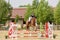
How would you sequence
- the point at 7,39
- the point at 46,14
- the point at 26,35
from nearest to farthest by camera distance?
1. the point at 7,39
2. the point at 26,35
3. the point at 46,14

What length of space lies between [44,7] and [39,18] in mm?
1965

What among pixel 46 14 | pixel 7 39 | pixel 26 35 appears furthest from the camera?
pixel 46 14

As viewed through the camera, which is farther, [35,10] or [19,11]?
[19,11]

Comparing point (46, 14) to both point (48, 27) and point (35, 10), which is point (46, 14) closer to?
A: point (35, 10)

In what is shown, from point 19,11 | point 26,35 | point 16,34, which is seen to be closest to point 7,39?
point 16,34

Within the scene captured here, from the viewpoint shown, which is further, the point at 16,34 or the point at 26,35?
the point at 26,35

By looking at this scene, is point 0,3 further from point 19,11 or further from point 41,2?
point 19,11

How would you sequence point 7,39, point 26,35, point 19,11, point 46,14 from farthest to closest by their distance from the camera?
1. point 19,11
2. point 46,14
3. point 26,35
4. point 7,39

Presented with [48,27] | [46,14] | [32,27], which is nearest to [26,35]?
[32,27]

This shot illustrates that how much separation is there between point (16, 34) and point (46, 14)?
20.4m

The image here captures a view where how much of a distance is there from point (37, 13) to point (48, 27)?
69.1ft

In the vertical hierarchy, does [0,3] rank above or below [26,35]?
above

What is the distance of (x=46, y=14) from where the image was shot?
117 ft

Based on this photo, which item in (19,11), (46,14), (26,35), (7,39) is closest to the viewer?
(7,39)
